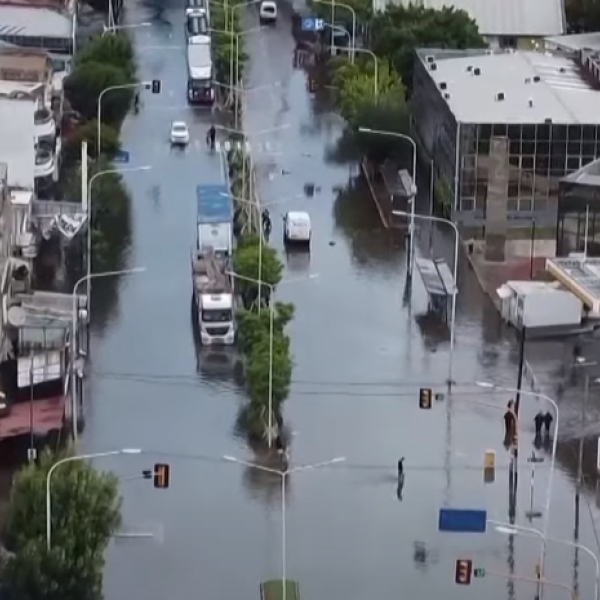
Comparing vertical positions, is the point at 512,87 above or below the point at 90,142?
above

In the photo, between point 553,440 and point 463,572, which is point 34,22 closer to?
point 553,440

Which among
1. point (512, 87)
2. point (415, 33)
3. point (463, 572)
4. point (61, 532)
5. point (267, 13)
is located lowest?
point (463, 572)

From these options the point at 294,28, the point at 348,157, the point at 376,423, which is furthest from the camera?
the point at 294,28

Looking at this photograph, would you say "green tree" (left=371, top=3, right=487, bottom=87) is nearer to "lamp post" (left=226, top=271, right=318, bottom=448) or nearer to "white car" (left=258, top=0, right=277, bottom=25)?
"white car" (left=258, top=0, right=277, bottom=25)

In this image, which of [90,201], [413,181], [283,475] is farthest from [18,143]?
[283,475]

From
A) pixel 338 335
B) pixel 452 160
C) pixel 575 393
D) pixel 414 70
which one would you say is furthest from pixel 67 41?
pixel 575 393

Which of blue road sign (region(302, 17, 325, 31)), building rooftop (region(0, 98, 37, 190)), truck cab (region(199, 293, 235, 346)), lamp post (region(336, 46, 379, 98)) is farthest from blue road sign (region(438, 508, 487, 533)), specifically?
blue road sign (region(302, 17, 325, 31))

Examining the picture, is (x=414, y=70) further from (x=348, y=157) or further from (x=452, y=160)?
(x=452, y=160)
